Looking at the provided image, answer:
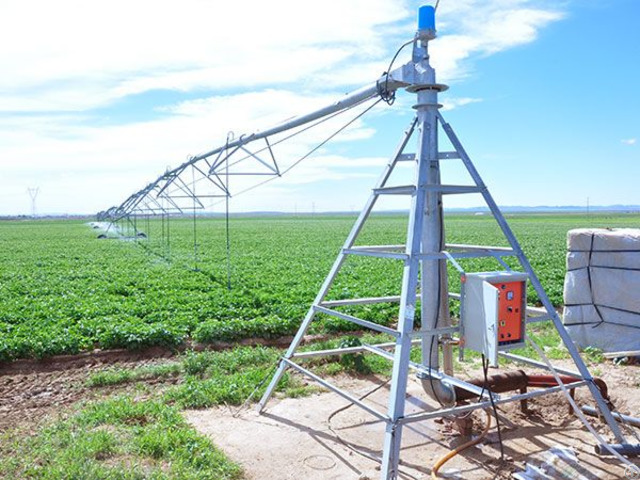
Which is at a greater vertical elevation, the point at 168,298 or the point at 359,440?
the point at 168,298

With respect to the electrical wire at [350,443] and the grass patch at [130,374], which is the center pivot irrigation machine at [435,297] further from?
the grass patch at [130,374]

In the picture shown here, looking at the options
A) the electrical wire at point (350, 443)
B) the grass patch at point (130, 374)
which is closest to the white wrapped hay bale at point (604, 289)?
the electrical wire at point (350, 443)

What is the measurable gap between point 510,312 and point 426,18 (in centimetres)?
283

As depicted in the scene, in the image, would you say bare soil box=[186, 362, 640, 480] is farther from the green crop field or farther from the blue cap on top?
the blue cap on top

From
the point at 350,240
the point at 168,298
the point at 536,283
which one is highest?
the point at 350,240

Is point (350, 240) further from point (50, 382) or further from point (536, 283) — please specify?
point (50, 382)

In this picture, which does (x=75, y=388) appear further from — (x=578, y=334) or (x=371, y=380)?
(x=578, y=334)

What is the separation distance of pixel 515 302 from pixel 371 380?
317 centimetres

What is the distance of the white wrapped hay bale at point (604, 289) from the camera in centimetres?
852

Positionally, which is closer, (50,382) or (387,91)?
(387,91)

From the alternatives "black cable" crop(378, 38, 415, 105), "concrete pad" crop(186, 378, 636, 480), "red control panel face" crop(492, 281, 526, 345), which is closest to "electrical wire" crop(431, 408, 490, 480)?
"concrete pad" crop(186, 378, 636, 480)

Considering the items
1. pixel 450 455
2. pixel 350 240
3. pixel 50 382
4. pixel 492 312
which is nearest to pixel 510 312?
pixel 492 312

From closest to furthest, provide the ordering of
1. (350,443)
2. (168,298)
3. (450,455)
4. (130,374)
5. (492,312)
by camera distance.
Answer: (492,312)
(450,455)
(350,443)
(130,374)
(168,298)

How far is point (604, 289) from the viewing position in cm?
879
